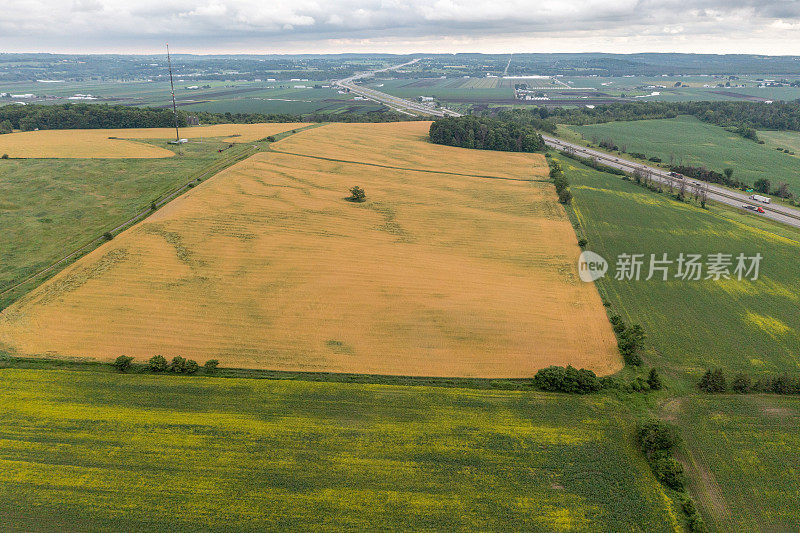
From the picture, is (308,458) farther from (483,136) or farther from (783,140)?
(783,140)

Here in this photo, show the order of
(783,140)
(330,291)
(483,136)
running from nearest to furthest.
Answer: (330,291)
(483,136)
(783,140)

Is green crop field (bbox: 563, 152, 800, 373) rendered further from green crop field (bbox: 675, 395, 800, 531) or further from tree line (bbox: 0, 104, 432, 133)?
tree line (bbox: 0, 104, 432, 133)

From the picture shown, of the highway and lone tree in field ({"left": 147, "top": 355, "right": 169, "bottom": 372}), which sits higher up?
the highway

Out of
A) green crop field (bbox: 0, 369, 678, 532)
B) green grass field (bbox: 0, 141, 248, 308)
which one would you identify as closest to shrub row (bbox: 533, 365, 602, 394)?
green crop field (bbox: 0, 369, 678, 532)

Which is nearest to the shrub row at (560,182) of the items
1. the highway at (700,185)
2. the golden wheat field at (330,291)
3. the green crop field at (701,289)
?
the green crop field at (701,289)

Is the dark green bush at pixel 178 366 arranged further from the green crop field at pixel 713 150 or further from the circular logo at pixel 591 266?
the green crop field at pixel 713 150

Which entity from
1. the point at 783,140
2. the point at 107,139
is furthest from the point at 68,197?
the point at 783,140

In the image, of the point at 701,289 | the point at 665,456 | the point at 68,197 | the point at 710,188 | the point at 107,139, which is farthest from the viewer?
the point at 107,139

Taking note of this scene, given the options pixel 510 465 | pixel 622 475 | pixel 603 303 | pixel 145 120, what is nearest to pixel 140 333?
pixel 510 465
